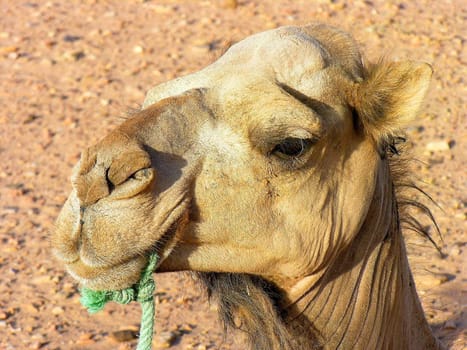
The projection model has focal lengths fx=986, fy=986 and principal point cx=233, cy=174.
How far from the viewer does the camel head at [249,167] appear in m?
3.15

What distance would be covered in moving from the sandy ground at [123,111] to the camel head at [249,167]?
331 mm

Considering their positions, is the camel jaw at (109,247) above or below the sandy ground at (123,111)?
above

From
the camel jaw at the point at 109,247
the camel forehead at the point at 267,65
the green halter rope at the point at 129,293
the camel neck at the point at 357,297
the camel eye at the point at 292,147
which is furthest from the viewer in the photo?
the camel neck at the point at 357,297

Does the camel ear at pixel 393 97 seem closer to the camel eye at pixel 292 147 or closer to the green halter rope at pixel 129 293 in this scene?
the camel eye at pixel 292 147

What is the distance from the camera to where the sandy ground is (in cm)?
612

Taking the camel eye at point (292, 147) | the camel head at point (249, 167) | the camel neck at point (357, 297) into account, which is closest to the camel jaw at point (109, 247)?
the camel head at point (249, 167)

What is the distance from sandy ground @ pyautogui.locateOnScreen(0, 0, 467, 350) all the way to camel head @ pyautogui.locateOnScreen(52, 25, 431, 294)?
33 centimetres

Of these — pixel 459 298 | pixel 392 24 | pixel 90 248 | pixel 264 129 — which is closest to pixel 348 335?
pixel 264 129

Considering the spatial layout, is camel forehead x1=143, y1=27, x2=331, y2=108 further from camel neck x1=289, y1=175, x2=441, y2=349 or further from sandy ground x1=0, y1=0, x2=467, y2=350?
camel neck x1=289, y1=175, x2=441, y2=349

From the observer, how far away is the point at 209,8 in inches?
409

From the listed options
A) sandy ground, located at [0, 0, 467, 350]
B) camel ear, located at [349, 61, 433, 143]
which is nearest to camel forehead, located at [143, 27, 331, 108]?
camel ear, located at [349, 61, 433, 143]

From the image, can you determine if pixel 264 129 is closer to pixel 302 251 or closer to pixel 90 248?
pixel 302 251

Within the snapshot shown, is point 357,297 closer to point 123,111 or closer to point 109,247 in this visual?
point 109,247

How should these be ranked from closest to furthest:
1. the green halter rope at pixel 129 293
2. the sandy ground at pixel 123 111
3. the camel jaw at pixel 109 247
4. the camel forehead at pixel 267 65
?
the camel jaw at pixel 109 247
the green halter rope at pixel 129 293
the camel forehead at pixel 267 65
the sandy ground at pixel 123 111
